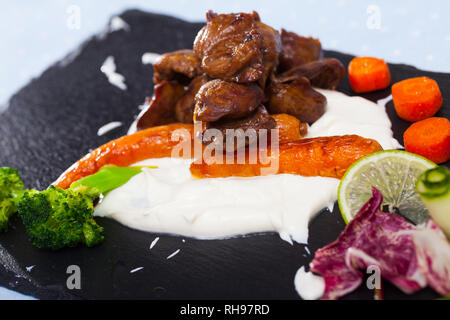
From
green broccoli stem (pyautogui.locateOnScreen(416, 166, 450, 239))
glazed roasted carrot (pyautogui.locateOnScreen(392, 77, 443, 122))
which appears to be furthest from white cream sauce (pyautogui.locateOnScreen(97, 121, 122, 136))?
green broccoli stem (pyautogui.locateOnScreen(416, 166, 450, 239))

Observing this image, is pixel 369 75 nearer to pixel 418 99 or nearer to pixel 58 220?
pixel 418 99

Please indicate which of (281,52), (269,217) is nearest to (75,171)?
(269,217)

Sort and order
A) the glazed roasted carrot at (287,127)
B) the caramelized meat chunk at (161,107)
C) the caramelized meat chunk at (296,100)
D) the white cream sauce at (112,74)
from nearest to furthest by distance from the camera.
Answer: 1. the glazed roasted carrot at (287,127)
2. the caramelized meat chunk at (296,100)
3. the caramelized meat chunk at (161,107)
4. the white cream sauce at (112,74)

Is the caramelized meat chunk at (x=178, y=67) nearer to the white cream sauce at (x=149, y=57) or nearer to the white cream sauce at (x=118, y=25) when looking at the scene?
the white cream sauce at (x=149, y=57)

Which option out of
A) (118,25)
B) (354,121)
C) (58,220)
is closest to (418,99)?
(354,121)
